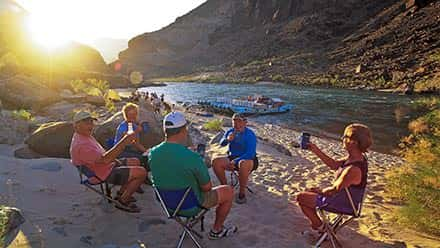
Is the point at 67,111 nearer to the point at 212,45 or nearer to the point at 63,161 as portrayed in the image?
the point at 63,161

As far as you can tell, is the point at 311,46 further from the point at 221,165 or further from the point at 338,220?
the point at 338,220

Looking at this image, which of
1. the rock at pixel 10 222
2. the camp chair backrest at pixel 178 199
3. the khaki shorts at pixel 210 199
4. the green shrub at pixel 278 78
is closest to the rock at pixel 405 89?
the green shrub at pixel 278 78

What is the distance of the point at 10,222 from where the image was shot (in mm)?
4559

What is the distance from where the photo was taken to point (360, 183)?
4.33 m

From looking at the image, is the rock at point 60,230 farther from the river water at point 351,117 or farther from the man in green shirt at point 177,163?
the river water at point 351,117

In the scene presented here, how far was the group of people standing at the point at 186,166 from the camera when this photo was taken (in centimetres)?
405

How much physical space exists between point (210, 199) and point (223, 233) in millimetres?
758

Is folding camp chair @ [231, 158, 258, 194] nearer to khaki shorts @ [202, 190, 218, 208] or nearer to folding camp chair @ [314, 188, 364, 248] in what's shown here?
folding camp chair @ [314, 188, 364, 248]

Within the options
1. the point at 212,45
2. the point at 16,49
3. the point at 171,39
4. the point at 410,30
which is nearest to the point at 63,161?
the point at 16,49

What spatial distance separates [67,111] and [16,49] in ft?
70.4

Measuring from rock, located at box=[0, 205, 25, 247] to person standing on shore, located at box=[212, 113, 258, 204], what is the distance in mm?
2830

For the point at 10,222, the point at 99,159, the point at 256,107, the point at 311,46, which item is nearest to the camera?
the point at 10,222

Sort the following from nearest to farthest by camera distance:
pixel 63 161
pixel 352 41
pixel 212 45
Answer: pixel 63 161
pixel 352 41
pixel 212 45

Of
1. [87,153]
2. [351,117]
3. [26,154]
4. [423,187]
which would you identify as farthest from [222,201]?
[351,117]
